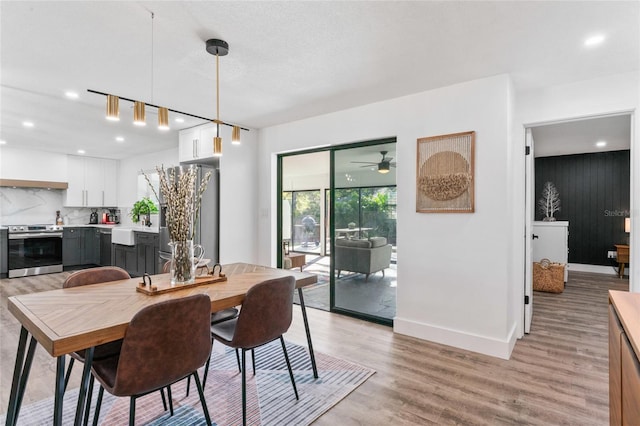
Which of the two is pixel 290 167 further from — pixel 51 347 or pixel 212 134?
pixel 51 347

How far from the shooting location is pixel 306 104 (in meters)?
3.74

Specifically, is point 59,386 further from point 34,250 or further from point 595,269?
point 595,269

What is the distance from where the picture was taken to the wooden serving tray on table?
1975 mm

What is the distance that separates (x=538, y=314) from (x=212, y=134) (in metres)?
4.77

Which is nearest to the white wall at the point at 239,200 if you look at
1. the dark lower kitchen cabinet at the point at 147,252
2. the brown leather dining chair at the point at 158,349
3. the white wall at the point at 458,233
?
the dark lower kitchen cabinet at the point at 147,252

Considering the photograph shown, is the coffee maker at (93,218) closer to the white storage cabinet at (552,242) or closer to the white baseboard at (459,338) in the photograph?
the white baseboard at (459,338)

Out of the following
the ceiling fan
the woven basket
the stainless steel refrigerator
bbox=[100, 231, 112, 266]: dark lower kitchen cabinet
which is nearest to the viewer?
the ceiling fan

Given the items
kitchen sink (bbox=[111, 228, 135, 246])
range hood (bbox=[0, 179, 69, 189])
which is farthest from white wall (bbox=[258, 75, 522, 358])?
range hood (bbox=[0, 179, 69, 189])

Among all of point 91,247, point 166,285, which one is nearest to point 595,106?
point 166,285

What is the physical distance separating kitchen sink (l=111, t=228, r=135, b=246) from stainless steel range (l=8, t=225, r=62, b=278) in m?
1.15

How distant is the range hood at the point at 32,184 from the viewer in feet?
20.0

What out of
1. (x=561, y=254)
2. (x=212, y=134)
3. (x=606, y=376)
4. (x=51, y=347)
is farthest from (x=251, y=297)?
(x=561, y=254)

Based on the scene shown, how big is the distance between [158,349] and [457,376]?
2155 mm

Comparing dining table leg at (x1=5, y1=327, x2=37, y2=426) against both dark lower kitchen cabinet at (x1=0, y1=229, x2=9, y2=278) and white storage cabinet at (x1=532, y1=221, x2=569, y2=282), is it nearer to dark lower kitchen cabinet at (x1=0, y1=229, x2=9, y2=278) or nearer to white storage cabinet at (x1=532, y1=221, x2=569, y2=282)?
dark lower kitchen cabinet at (x1=0, y1=229, x2=9, y2=278)
